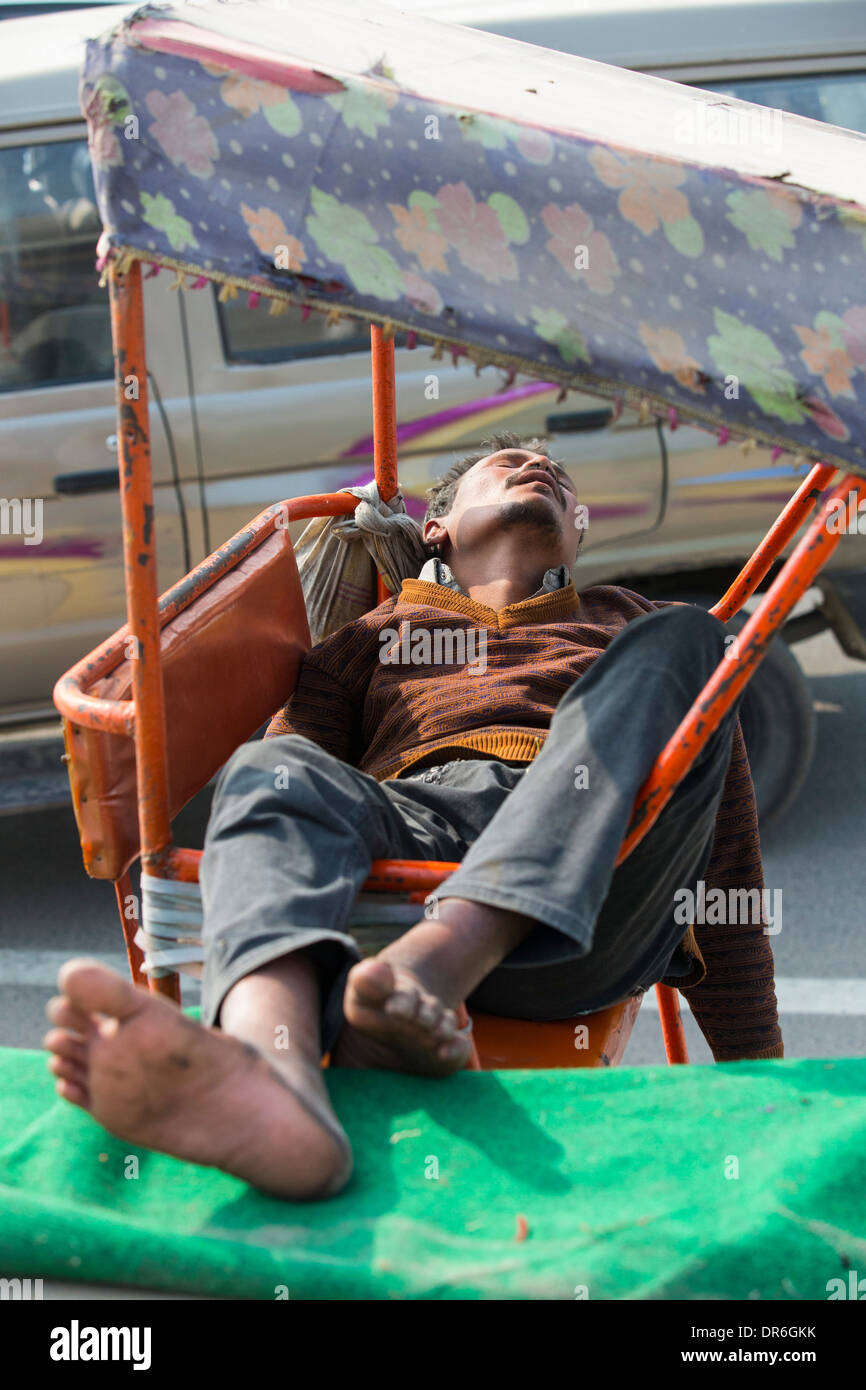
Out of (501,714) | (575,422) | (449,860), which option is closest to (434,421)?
(575,422)

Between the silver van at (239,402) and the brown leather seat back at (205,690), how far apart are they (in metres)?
1.33

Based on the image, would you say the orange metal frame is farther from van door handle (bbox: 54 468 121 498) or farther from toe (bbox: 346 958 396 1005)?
van door handle (bbox: 54 468 121 498)

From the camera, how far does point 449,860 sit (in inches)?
73.3

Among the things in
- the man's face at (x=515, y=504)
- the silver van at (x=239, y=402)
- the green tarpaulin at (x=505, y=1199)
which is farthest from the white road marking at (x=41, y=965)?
the green tarpaulin at (x=505, y=1199)

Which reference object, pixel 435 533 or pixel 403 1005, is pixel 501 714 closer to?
→ pixel 435 533

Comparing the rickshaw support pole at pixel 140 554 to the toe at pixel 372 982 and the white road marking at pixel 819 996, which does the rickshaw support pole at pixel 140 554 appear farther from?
the white road marking at pixel 819 996

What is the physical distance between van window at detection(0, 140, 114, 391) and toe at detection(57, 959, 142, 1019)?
104 inches

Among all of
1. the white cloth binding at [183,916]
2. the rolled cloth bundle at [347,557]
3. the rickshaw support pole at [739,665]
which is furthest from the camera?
the rolled cloth bundle at [347,557]

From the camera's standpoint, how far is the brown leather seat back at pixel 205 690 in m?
1.81

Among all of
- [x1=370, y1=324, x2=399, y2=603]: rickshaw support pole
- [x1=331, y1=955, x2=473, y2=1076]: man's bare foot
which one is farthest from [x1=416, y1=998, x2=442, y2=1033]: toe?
[x1=370, y1=324, x2=399, y2=603]: rickshaw support pole

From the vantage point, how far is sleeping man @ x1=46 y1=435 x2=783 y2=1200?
50.7 inches

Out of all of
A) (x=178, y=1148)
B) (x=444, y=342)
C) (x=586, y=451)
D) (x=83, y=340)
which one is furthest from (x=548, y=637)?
(x=83, y=340)

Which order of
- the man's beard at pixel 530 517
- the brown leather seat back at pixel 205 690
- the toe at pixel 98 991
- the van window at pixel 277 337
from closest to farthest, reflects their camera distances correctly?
the toe at pixel 98 991 → the brown leather seat back at pixel 205 690 → the man's beard at pixel 530 517 → the van window at pixel 277 337

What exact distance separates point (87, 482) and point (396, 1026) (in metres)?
2.52
